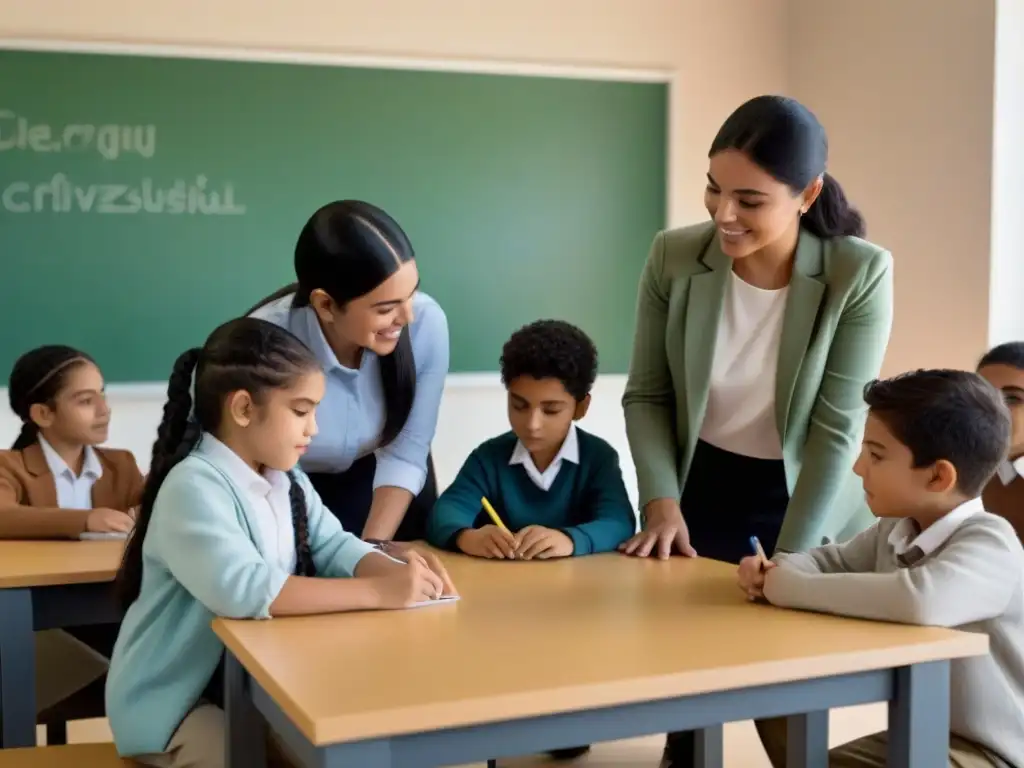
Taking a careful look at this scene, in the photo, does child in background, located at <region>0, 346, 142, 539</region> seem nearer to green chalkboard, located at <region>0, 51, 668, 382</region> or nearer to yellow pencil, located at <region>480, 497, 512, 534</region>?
green chalkboard, located at <region>0, 51, 668, 382</region>

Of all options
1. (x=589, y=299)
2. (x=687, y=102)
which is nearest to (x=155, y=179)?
(x=589, y=299)

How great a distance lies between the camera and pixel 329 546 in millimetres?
1777

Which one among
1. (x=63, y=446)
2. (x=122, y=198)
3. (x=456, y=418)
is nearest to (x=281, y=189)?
(x=122, y=198)

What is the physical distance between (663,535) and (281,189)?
206 cm

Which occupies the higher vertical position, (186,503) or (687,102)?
(687,102)

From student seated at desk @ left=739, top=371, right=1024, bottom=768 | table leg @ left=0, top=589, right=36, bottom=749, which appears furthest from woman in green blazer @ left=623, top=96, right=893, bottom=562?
table leg @ left=0, top=589, right=36, bottom=749

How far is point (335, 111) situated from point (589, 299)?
1.03 m

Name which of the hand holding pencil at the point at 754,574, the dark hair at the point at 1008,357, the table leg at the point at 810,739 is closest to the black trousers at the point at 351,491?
the hand holding pencil at the point at 754,574

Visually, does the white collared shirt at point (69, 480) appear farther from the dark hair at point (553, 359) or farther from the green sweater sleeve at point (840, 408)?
the green sweater sleeve at point (840, 408)

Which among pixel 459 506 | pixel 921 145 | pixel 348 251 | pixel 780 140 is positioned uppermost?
pixel 921 145

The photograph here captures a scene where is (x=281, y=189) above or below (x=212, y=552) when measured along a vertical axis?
above

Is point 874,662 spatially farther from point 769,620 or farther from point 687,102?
point 687,102

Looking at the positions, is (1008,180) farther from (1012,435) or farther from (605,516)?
(605,516)

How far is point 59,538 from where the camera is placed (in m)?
2.35
